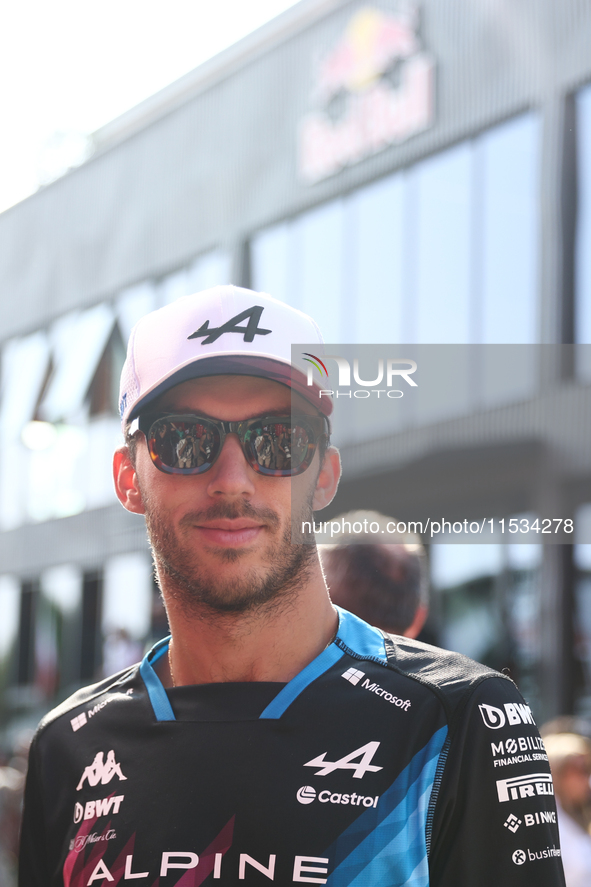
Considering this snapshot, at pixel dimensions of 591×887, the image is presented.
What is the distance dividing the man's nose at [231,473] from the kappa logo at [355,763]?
0.46 meters

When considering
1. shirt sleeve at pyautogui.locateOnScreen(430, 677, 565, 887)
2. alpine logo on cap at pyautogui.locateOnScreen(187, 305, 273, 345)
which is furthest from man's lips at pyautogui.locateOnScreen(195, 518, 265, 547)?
shirt sleeve at pyautogui.locateOnScreen(430, 677, 565, 887)

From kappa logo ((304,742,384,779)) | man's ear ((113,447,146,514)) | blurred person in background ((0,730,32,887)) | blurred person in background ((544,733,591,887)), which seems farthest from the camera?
blurred person in background ((0,730,32,887))

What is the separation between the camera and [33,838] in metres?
1.96

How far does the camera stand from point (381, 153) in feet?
41.7

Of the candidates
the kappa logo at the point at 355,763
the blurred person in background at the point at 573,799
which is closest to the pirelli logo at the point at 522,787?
the kappa logo at the point at 355,763

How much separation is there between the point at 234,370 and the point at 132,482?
0.31 meters

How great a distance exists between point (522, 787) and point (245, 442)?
0.71m

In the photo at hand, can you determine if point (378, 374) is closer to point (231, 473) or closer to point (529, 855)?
point (231, 473)

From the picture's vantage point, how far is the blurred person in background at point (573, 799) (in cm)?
335

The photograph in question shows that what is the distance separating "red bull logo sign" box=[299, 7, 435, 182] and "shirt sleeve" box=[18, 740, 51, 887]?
11438 mm

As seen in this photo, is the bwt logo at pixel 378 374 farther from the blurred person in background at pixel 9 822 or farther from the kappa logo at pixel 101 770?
the blurred person in background at pixel 9 822

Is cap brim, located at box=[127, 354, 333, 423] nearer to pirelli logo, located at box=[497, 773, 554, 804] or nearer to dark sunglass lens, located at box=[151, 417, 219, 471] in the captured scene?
dark sunglass lens, located at box=[151, 417, 219, 471]

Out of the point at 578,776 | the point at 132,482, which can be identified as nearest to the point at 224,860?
the point at 132,482

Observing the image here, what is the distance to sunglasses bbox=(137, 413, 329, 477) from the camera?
173 centimetres
